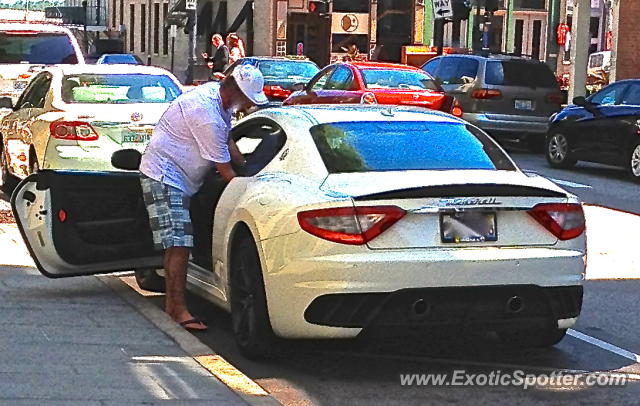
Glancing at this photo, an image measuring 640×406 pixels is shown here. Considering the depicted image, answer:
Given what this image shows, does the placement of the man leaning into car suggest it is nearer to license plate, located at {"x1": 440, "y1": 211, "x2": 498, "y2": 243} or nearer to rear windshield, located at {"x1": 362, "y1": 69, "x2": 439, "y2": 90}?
license plate, located at {"x1": 440, "y1": 211, "x2": 498, "y2": 243}

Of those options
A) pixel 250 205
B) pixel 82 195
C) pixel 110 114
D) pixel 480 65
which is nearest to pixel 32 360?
pixel 250 205

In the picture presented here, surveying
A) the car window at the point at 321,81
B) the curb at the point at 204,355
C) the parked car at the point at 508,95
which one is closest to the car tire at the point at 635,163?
the parked car at the point at 508,95

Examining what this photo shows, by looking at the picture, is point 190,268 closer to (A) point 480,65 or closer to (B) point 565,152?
(B) point 565,152

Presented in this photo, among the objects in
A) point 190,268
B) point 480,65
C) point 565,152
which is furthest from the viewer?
point 480,65

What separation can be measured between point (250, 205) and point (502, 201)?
1.45 meters

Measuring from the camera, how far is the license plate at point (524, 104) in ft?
79.0

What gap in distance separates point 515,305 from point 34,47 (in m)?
16.7

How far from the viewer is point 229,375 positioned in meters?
7.26

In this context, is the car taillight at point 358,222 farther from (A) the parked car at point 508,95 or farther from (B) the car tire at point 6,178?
(A) the parked car at point 508,95

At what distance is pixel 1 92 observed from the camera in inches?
A: 872

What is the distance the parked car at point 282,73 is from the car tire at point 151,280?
54.9 ft

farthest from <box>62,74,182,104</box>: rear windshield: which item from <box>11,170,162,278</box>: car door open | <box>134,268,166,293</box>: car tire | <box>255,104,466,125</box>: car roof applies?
<box>255,104,466,125</box>: car roof

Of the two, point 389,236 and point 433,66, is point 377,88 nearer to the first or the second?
point 433,66

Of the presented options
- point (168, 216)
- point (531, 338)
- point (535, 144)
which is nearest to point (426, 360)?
point (531, 338)
